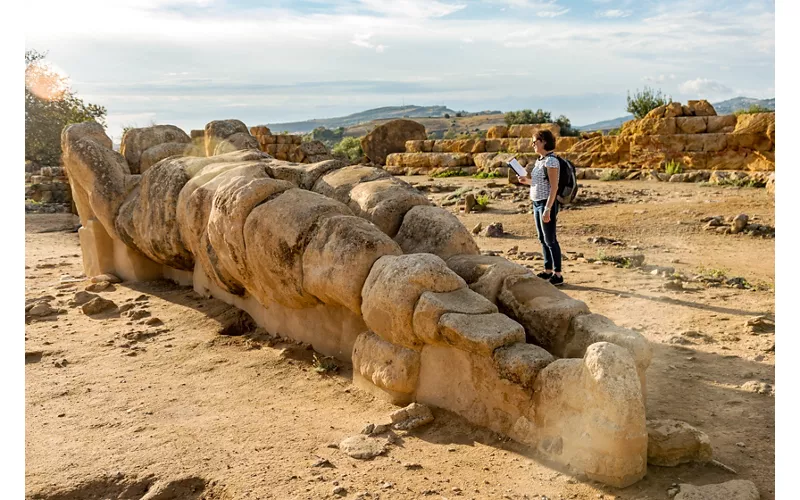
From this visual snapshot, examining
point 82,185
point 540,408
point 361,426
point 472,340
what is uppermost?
point 82,185

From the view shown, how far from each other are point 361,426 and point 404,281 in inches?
34.6

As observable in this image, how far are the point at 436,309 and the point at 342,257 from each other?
856mm

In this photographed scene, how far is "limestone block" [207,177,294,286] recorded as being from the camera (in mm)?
5168

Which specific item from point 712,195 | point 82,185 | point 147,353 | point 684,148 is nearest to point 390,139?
point 684,148

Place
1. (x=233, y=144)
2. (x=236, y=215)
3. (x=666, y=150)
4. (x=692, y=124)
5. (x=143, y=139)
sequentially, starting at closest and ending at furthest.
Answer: (x=236, y=215) → (x=233, y=144) → (x=143, y=139) → (x=692, y=124) → (x=666, y=150)

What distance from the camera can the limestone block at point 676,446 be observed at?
134 inches

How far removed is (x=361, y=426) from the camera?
13.3 feet

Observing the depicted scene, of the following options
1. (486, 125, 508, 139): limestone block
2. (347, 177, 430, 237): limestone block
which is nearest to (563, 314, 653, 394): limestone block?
(347, 177, 430, 237): limestone block

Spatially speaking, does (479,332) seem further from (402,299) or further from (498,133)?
(498,133)

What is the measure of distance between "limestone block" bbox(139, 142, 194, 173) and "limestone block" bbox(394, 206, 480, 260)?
3.70 m

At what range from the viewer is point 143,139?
792cm

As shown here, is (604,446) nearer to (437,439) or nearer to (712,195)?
(437,439)

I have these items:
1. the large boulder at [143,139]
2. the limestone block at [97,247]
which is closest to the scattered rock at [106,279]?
the limestone block at [97,247]

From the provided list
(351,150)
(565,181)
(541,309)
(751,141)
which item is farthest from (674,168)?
(351,150)
